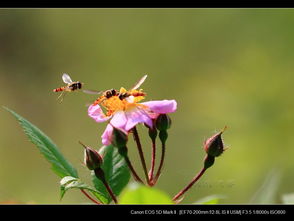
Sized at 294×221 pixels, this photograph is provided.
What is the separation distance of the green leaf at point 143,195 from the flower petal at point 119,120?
0.60 metres

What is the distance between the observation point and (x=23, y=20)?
8461 millimetres

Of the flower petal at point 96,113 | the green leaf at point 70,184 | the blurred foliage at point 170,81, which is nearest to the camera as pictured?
the green leaf at point 70,184

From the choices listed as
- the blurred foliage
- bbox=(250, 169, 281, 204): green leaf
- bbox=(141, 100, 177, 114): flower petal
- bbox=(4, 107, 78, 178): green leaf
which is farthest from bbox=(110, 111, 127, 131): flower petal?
the blurred foliage

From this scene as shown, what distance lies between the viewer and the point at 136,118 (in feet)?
6.57

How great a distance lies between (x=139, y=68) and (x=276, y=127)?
2.69 m

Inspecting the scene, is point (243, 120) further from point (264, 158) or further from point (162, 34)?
point (162, 34)

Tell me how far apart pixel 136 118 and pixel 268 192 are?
525 millimetres

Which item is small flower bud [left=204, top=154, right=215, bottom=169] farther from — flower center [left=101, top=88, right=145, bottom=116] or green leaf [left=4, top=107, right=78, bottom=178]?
green leaf [left=4, top=107, right=78, bottom=178]

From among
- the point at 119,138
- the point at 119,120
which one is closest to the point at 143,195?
the point at 119,138

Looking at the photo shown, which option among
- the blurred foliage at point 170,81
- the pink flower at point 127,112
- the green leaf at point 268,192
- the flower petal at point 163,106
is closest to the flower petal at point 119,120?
the pink flower at point 127,112

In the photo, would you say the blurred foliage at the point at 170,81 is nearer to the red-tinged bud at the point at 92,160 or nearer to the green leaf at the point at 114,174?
the green leaf at the point at 114,174

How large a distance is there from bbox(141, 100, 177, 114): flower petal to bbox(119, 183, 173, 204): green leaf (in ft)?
2.27

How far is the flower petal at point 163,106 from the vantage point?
2.02 m

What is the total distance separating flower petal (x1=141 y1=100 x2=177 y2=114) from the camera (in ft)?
6.62
